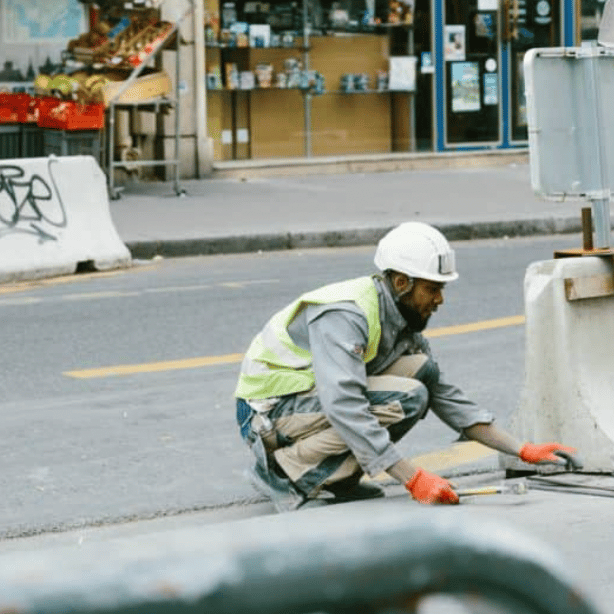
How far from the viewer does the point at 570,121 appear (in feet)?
20.6

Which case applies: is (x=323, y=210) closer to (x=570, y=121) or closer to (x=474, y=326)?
(x=474, y=326)

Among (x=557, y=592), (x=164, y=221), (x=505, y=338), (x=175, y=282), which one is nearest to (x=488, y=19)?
(x=164, y=221)

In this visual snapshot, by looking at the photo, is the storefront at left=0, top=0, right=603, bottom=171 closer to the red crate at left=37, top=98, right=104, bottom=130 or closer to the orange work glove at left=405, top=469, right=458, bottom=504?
the red crate at left=37, top=98, right=104, bottom=130

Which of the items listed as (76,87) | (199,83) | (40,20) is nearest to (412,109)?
(199,83)

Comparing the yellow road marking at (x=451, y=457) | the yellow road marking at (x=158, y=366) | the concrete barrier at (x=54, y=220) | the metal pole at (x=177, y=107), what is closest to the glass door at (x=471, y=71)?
the metal pole at (x=177, y=107)

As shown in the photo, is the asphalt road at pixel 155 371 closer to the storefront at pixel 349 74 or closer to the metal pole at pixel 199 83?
the metal pole at pixel 199 83

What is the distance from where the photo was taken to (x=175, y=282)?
38.4 feet

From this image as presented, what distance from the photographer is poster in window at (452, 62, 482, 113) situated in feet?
65.0

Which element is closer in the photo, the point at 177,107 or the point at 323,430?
the point at 323,430

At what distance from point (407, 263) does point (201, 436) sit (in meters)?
1.85

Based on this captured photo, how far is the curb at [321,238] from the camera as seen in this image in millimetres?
13445

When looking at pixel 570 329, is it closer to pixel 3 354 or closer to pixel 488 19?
pixel 3 354

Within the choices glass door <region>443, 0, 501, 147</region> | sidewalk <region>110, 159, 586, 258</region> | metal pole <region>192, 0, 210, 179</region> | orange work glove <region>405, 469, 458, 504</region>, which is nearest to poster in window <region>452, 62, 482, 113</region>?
glass door <region>443, 0, 501, 147</region>

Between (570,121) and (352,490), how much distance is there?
159 cm
